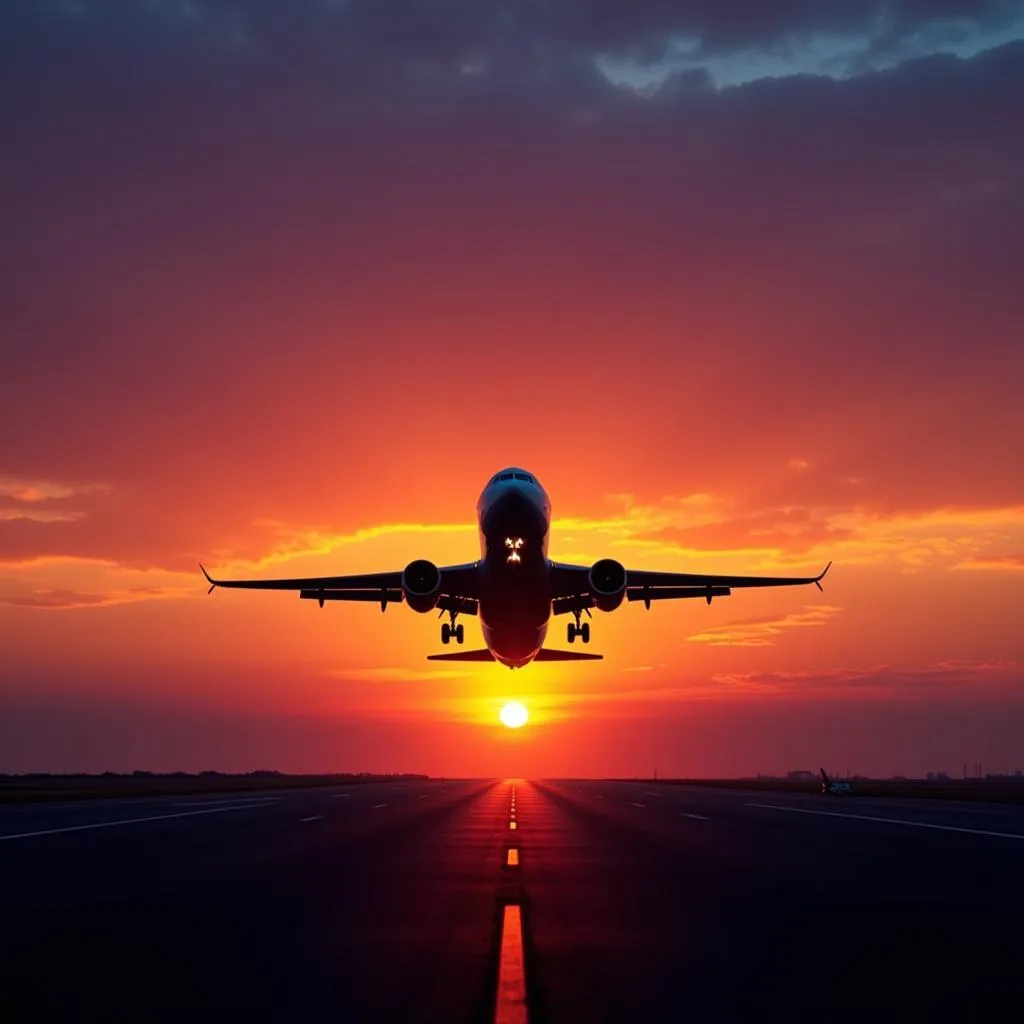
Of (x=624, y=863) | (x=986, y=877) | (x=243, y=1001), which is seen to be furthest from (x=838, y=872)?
(x=243, y=1001)

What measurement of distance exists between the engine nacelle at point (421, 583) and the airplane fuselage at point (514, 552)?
1.65 meters

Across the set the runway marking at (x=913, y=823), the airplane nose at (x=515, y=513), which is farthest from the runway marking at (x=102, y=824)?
the runway marking at (x=913, y=823)

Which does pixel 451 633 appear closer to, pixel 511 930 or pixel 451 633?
pixel 451 633

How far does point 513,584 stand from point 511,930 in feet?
84.5

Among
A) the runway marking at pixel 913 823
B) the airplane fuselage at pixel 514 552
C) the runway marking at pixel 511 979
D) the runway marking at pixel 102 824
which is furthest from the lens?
the airplane fuselage at pixel 514 552

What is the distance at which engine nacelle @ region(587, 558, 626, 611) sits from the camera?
118 feet

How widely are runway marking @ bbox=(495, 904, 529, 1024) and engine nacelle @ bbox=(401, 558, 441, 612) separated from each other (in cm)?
2433

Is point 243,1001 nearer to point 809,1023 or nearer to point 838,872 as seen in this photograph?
point 809,1023

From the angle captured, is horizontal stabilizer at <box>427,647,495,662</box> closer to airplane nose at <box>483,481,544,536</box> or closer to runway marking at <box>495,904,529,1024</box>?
airplane nose at <box>483,481,544,536</box>

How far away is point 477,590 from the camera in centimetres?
4000

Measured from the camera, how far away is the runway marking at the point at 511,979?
7086 mm

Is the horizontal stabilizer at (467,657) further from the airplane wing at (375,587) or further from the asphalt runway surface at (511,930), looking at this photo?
the asphalt runway surface at (511,930)

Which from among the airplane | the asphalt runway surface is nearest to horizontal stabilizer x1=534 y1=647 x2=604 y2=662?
the airplane

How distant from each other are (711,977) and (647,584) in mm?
35385
